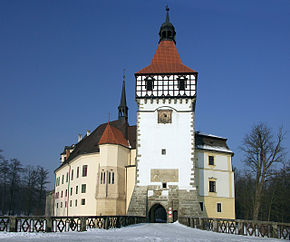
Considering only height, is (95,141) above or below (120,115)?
below

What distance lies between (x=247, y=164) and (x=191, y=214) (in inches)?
345

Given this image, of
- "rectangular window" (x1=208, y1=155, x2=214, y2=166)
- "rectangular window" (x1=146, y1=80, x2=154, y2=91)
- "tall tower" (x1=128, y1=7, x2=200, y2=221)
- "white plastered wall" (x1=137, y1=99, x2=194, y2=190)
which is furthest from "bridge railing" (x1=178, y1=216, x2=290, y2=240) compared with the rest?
"rectangular window" (x1=208, y1=155, x2=214, y2=166)

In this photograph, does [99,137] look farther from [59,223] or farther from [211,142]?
[59,223]

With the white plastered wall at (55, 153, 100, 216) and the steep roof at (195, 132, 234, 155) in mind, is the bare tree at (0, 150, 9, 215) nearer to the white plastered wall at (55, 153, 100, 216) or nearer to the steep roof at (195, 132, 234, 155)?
the white plastered wall at (55, 153, 100, 216)

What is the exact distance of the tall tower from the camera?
30016 mm

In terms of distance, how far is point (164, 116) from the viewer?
32.1 meters

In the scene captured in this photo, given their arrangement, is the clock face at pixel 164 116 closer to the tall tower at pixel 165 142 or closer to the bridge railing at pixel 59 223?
the tall tower at pixel 165 142

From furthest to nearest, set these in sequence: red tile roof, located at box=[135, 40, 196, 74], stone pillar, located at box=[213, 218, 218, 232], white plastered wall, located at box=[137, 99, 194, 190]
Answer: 1. red tile roof, located at box=[135, 40, 196, 74]
2. white plastered wall, located at box=[137, 99, 194, 190]
3. stone pillar, located at box=[213, 218, 218, 232]

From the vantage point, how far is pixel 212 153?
37.8 meters

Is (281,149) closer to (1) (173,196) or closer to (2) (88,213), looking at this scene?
(1) (173,196)

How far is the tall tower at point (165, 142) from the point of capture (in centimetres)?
3002

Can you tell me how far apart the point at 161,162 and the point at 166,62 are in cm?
1023

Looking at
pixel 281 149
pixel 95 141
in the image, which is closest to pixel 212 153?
pixel 281 149

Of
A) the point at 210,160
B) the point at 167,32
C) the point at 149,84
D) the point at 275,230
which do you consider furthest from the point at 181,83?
the point at 275,230
